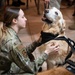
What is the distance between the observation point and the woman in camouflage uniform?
180 cm

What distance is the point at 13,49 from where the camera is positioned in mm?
1784

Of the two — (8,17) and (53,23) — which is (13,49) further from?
(53,23)

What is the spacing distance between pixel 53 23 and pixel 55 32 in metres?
0.15

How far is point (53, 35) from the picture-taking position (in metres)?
2.48

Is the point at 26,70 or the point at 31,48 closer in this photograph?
the point at 26,70

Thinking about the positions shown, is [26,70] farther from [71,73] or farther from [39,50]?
[39,50]

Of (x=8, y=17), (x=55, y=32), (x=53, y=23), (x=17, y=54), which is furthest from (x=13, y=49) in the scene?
(x=53, y=23)

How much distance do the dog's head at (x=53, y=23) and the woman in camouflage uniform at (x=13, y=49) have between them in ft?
2.00

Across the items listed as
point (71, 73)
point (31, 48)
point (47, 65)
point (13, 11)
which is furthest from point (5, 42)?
point (47, 65)

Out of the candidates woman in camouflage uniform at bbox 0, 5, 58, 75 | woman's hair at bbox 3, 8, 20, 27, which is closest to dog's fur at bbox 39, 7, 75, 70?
woman in camouflage uniform at bbox 0, 5, 58, 75

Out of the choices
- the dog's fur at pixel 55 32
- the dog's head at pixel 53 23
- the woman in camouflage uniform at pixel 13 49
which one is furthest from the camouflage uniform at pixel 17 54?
the dog's head at pixel 53 23

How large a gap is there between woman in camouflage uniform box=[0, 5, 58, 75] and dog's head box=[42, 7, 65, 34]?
2.00 ft

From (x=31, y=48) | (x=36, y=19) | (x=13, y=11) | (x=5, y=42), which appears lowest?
(x=36, y=19)

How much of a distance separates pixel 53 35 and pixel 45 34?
0.12 meters
